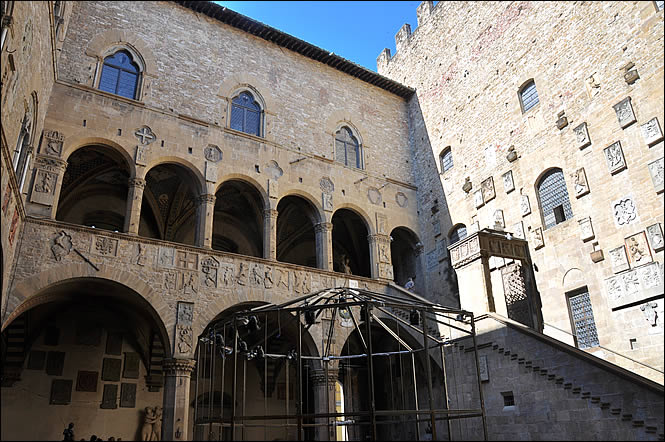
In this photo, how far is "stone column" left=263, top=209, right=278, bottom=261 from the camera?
1446cm

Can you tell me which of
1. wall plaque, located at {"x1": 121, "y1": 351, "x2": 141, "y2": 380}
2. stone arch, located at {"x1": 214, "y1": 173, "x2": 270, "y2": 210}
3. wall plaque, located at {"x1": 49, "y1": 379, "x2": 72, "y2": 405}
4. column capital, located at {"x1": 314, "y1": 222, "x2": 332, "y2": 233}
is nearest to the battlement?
column capital, located at {"x1": 314, "y1": 222, "x2": 332, "y2": 233}

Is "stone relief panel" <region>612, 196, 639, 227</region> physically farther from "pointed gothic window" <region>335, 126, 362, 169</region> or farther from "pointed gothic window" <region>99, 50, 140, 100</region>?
"pointed gothic window" <region>99, 50, 140, 100</region>

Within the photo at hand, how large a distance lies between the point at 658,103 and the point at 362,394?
13.1 metres

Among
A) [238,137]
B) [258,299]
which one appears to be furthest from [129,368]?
[238,137]

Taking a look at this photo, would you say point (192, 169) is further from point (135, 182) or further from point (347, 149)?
point (347, 149)

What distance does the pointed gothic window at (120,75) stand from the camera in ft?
46.3

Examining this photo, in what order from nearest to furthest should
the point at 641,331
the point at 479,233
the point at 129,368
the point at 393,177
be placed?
the point at 641,331, the point at 479,233, the point at 129,368, the point at 393,177

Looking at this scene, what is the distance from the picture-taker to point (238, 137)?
15.5 metres

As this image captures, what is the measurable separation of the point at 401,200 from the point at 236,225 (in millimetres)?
6002

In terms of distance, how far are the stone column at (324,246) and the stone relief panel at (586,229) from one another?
269 inches

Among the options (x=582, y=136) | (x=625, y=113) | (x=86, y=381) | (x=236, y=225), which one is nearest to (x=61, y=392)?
(x=86, y=381)

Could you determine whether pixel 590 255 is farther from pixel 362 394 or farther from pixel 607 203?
pixel 362 394

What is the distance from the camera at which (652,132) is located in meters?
11.3

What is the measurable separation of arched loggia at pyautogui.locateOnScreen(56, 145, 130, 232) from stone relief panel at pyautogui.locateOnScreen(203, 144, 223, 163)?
259 cm
